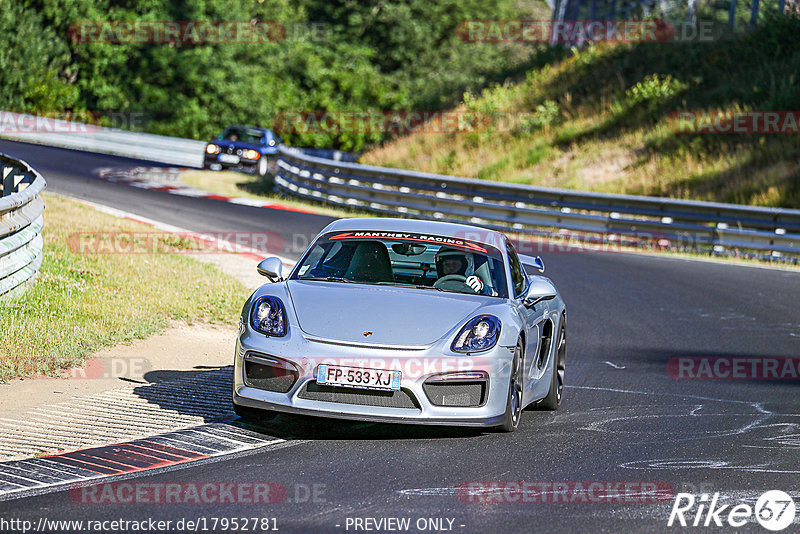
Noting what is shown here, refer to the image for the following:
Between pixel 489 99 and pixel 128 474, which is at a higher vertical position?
pixel 489 99

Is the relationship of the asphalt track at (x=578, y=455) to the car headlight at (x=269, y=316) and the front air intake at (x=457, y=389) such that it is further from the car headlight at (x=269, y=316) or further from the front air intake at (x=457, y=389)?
the car headlight at (x=269, y=316)

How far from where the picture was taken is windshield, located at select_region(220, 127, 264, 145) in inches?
1337


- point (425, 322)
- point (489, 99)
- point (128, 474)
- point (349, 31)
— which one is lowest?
point (128, 474)

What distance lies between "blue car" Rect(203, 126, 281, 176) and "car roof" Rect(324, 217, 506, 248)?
24.5m

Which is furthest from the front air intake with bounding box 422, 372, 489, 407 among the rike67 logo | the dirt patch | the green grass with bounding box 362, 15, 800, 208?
the green grass with bounding box 362, 15, 800, 208

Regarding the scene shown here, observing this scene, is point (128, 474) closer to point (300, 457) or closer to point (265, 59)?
point (300, 457)

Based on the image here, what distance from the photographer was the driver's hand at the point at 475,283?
761cm

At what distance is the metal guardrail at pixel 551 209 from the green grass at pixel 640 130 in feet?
12.3

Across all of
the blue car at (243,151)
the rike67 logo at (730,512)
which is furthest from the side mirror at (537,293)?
the blue car at (243,151)

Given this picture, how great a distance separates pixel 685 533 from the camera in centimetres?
501

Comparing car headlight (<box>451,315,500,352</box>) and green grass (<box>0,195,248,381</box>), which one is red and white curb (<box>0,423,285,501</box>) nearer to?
car headlight (<box>451,315,500,352</box>)

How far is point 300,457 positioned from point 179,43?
48315mm

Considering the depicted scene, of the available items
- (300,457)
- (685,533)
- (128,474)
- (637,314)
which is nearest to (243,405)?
(300,457)

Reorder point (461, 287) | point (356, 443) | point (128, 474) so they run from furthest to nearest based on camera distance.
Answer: point (461, 287) → point (356, 443) → point (128, 474)
